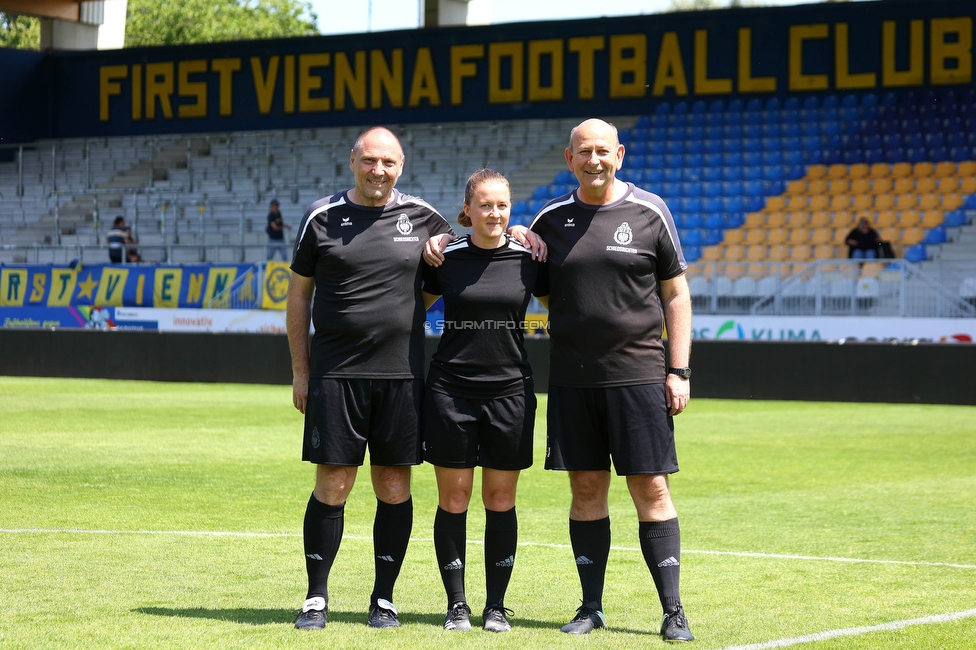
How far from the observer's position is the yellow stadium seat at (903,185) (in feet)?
85.1

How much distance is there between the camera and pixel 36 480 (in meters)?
9.99

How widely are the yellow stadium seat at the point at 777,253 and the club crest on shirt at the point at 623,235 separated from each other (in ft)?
67.3

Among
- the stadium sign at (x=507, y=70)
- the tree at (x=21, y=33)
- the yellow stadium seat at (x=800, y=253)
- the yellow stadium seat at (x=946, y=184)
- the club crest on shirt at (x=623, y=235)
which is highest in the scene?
the tree at (x=21, y=33)

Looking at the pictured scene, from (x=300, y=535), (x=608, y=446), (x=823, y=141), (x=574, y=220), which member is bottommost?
(x=300, y=535)

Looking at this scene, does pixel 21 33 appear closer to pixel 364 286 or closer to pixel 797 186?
pixel 797 186

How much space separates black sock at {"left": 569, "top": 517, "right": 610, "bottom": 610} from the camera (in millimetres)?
5488

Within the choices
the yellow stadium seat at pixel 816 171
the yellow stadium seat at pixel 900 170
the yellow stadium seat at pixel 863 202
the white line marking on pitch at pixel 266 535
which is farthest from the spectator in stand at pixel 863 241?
the white line marking on pitch at pixel 266 535

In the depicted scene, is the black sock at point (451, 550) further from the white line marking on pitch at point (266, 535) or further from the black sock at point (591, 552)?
the white line marking on pitch at point (266, 535)

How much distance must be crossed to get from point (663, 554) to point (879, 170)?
22772mm

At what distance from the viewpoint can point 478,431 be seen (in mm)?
5469

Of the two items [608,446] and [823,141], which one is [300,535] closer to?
[608,446]

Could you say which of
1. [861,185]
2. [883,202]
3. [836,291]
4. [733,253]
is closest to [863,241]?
[836,291]

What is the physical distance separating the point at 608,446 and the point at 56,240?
27.2 m

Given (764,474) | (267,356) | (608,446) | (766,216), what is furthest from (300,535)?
(766,216)
